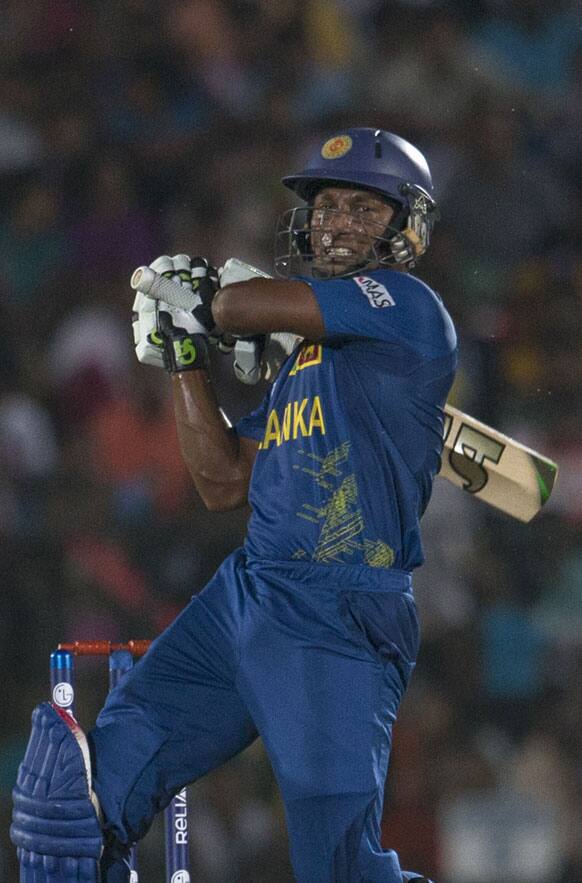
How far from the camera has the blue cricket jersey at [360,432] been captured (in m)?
2.72

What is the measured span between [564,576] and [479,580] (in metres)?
0.30

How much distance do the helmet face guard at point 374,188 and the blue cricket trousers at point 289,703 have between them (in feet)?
1.96

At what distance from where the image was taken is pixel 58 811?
2.63 metres

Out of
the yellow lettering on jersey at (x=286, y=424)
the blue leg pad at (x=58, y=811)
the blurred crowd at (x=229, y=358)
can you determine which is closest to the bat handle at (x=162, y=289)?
the yellow lettering on jersey at (x=286, y=424)

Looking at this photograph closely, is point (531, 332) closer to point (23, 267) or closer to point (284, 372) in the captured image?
point (23, 267)

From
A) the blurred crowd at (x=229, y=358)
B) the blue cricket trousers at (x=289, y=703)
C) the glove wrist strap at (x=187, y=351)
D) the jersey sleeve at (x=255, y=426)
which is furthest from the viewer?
the blurred crowd at (x=229, y=358)

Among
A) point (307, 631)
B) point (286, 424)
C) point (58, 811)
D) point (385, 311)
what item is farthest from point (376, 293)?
point (58, 811)

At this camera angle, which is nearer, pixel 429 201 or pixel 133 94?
pixel 429 201

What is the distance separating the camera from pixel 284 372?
295 centimetres

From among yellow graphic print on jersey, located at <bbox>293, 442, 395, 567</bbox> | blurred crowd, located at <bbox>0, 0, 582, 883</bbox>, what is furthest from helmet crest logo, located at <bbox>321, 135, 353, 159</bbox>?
blurred crowd, located at <bbox>0, 0, 582, 883</bbox>

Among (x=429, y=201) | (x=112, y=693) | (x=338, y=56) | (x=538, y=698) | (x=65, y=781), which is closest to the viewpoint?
(x=65, y=781)

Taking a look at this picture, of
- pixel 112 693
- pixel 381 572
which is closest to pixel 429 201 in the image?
pixel 381 572

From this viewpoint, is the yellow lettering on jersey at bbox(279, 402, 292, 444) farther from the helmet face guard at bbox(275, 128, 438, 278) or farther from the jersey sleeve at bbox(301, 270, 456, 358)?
the helmet face guard at bbox(275, 128, 438, 278)

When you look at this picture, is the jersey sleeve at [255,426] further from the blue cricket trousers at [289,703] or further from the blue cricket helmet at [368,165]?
the blue cricket helmet at [368,165]
